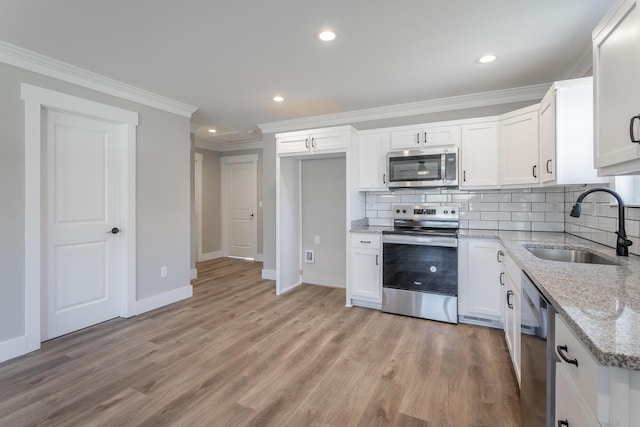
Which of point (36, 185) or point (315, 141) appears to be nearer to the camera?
point (36, 185)

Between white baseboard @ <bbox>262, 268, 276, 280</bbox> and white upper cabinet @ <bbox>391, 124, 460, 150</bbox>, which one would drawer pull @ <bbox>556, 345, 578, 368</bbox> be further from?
white baseboard @ <bbox>262, 268, 276, 280</bbox>

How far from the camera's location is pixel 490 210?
354cm

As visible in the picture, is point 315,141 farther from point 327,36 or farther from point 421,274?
point 421,274

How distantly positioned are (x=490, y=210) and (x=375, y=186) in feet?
4.36

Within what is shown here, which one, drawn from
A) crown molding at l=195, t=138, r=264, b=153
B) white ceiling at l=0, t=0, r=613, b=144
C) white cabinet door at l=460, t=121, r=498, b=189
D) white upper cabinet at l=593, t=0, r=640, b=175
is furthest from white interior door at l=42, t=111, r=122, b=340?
white upper cabinet at l=593, t=0, r=640, b=175

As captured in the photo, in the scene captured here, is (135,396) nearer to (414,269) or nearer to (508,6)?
(414,269)

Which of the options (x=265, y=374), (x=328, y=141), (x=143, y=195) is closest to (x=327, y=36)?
(x=328, y=141)

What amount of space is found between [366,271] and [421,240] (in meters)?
0.75

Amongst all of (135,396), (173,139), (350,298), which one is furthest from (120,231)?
(350,298)

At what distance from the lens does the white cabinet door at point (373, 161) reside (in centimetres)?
375

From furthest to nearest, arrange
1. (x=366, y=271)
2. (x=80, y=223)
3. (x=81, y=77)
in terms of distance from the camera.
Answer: (x=366, y=271), (x=80, y=223), (x=81, y=77)

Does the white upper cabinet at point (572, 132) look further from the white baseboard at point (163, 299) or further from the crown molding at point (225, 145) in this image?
the crown molding at point (225, 145)

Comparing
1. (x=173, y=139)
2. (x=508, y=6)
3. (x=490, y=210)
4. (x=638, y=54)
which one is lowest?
(x=490, y=210)

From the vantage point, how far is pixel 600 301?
1.02 meters
